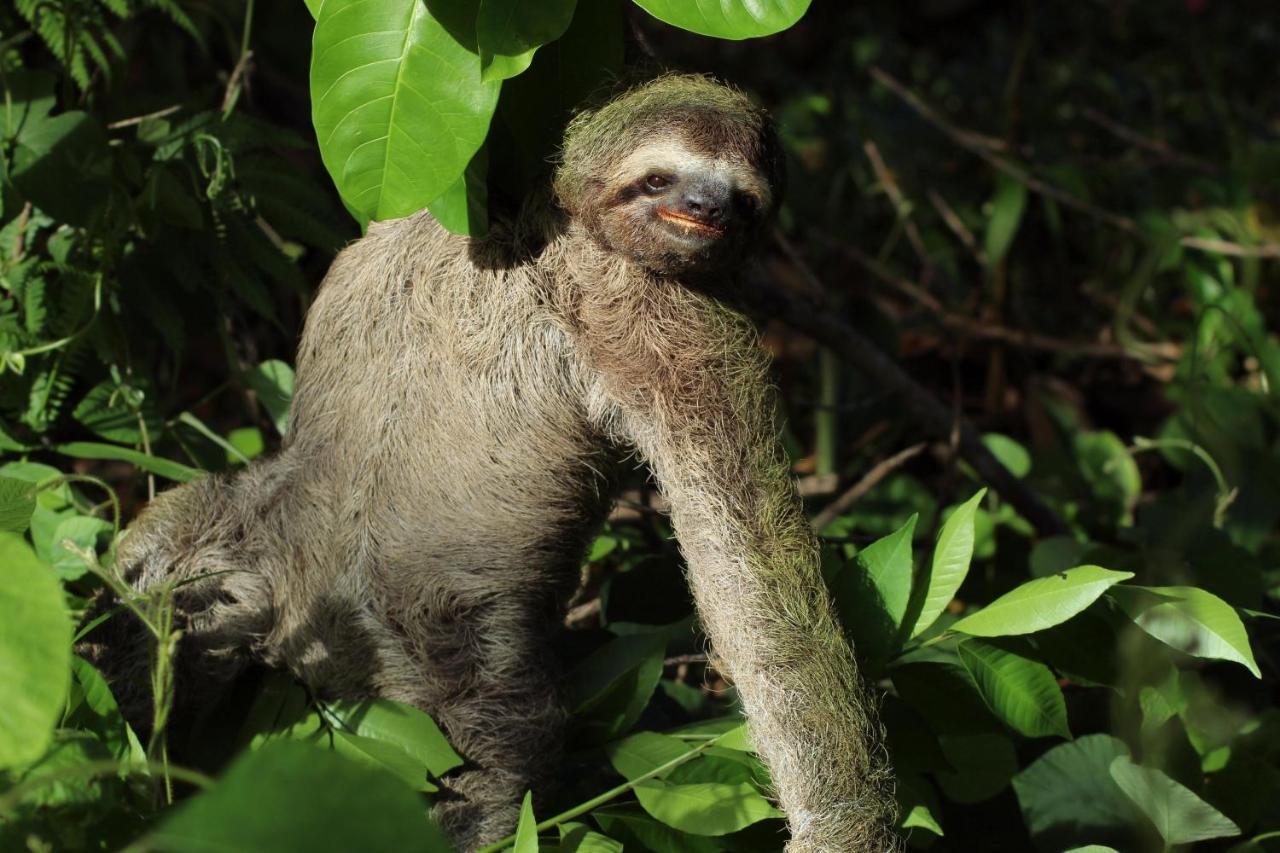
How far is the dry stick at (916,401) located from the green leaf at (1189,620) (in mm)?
1390

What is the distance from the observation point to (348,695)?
224 cm

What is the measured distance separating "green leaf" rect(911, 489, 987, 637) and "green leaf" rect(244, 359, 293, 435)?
146 centimetres

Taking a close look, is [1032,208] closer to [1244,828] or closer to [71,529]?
[1244,828]

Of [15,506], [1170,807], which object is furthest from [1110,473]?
[15,506]

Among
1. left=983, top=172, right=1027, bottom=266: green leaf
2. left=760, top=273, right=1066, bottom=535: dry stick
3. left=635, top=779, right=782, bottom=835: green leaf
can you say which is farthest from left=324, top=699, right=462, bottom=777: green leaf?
left=983, top=172, right=1027, bottom=266: green leaf

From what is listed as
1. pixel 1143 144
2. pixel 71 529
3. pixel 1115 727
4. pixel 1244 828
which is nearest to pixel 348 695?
pixel 71 529

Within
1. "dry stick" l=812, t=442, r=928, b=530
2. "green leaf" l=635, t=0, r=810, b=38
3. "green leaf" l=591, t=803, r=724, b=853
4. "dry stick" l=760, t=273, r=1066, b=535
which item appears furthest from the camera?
"dry stick" l=760, t=273, r=1066, b=535

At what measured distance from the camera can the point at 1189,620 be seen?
6.19ft

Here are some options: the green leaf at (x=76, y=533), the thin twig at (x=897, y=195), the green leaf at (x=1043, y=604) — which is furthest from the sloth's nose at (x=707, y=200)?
the thin twig at (x=897, y=195)

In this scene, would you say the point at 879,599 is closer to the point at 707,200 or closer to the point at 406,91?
the point at 707,200

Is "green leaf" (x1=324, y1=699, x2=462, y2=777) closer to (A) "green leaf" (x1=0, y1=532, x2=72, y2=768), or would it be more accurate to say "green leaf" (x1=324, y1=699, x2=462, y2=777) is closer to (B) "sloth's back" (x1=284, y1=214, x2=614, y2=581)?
(B) "sloth's back" (x1=284, y1=214, x2=614, y2=581)

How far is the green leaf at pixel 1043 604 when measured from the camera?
183 cm

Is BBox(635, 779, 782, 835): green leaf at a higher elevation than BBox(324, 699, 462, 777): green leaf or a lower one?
lower

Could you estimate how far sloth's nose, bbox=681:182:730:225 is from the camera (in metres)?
1.81
